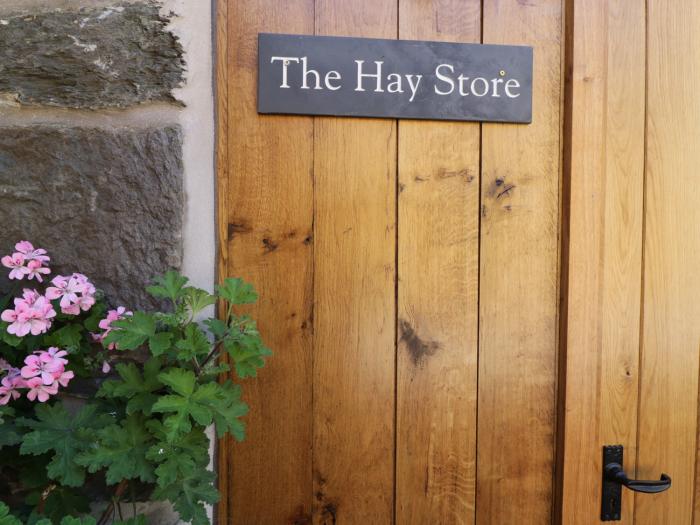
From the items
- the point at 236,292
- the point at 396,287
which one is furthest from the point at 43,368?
the point at 396,287

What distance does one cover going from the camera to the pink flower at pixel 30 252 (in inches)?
34.1

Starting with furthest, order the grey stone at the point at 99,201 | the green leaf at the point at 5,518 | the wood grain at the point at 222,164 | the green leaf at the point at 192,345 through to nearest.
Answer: the wood grain at the point at 222,164
the grey stone at the point at 99,201
the green leaf at the point at 192,345
the green leaf at the point at 5,518

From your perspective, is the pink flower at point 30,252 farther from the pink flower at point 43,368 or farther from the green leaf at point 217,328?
the green leaf at point 217,328

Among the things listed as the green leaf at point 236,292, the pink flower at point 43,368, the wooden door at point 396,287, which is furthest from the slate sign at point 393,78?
the pink flower at point 43,368

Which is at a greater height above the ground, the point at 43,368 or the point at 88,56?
the point at 88,56

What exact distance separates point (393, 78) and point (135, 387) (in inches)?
32.6

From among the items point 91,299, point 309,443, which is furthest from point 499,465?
point 91,299

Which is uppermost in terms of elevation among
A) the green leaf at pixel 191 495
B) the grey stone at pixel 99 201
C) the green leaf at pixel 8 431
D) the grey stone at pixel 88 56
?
the grey stone at pixel 88 56

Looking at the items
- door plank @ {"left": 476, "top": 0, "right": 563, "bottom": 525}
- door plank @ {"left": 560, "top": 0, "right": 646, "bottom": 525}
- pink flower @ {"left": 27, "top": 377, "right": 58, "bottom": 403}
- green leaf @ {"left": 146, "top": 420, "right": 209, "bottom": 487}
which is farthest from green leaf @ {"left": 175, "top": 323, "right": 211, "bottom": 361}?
door plank @ {"left": 560, "top": 0, "right": 646, "bottom": 525}

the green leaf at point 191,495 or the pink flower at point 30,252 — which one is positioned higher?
the pink flower at point 30,252

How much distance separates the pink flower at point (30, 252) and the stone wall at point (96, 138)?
4 cm

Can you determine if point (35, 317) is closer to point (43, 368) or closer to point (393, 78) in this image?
point (43, 368)

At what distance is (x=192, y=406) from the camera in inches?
30.6

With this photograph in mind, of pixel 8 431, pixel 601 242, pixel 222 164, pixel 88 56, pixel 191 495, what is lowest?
pixel 191 495
